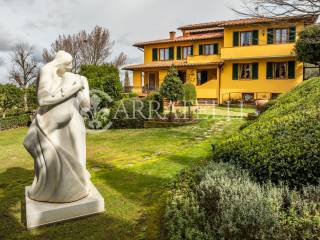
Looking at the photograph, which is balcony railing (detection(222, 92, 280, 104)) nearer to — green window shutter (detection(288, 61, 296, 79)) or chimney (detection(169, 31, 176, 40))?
green window shutter (detection(288, 61, 296, 79))

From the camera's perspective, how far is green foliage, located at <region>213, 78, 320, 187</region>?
4336mm

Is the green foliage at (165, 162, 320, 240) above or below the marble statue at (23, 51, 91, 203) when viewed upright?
below

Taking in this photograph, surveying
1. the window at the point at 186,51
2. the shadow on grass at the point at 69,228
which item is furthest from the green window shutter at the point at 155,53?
the shadow on grass at the point at 69,228

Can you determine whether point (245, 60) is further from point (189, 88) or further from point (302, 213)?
point (302, 213)

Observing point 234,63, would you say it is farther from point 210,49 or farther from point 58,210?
point 58,210

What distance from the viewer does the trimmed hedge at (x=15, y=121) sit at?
56.2 ft

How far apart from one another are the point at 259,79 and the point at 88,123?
17641 mm

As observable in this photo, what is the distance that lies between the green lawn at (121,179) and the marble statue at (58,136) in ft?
1.84

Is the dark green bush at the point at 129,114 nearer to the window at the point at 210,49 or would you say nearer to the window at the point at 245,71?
the window at the point at 245,71

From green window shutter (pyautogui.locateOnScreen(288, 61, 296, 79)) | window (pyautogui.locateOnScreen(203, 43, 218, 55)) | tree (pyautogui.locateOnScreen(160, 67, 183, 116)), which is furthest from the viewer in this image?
window (pyautogui.locateOnScreen(203, 43, 218, 55))

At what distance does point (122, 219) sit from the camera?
4.55 meters

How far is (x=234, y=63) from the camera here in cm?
2795

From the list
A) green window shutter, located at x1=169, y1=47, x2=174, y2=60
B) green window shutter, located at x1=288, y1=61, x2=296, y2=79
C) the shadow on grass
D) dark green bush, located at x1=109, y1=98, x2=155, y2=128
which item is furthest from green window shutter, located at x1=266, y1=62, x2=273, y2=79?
the shadow on grass

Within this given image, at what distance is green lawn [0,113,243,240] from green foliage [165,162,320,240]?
49 cm
